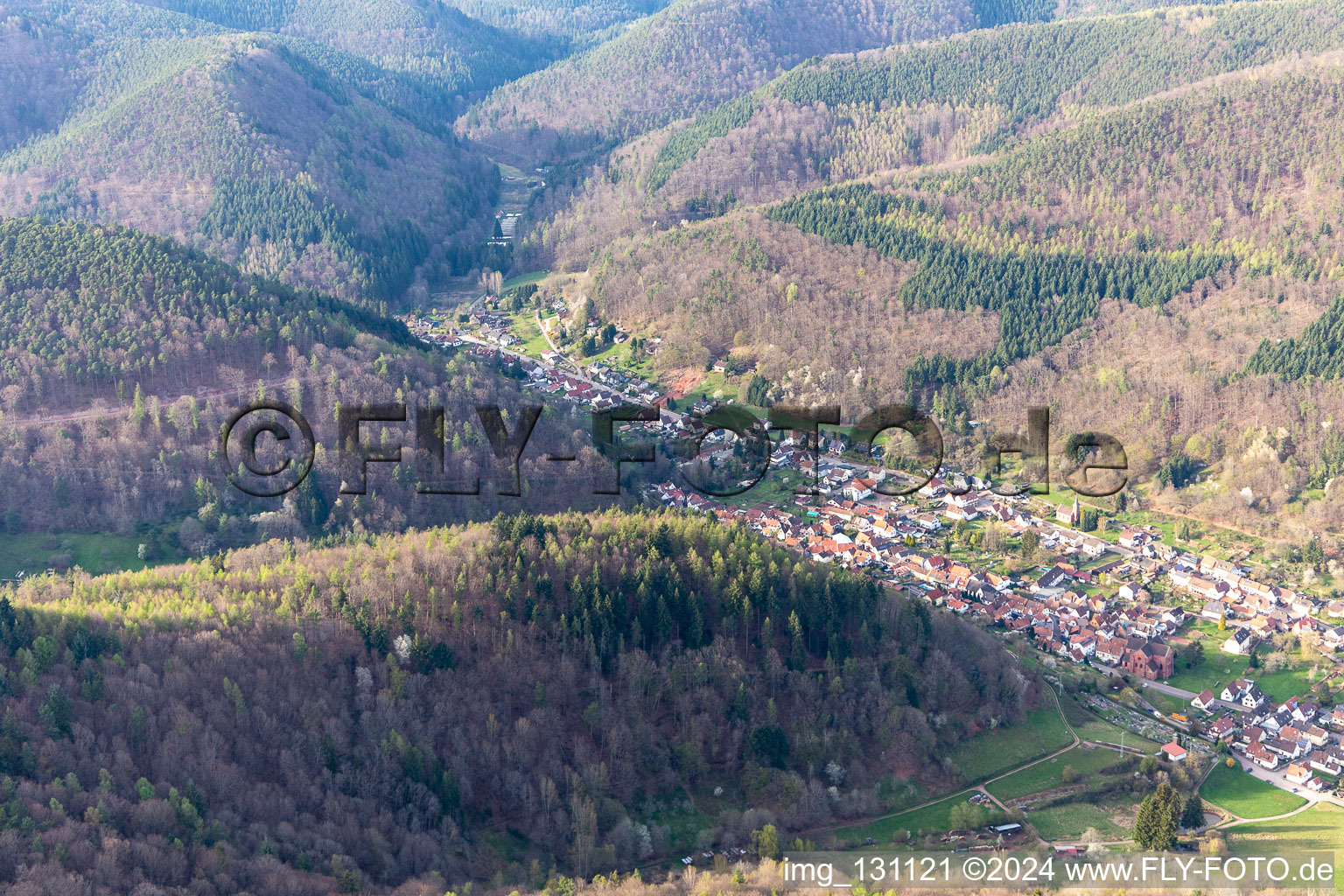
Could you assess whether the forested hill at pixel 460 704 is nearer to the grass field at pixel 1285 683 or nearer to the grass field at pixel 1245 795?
the grass field at pixel 1245 795

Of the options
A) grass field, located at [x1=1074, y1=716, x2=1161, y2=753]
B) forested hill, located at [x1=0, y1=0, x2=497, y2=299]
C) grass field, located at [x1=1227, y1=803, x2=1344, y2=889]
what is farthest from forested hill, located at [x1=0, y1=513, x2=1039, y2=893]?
forested hill, located at [x1=0, y1=0, x2=497, y2=299]

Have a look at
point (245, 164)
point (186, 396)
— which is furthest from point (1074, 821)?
point (245, 164)

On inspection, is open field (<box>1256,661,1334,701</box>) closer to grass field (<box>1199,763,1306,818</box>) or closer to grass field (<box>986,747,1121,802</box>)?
grass field (<box>1199,763,1306,818</box>)

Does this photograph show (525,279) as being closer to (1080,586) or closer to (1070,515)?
(1070,515)

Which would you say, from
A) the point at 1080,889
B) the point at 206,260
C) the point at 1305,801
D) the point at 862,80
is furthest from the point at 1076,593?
the point at 862,80

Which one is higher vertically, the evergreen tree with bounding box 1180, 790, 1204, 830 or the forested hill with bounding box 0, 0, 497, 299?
the forested hill with bounding box 0, 0, 497, 299

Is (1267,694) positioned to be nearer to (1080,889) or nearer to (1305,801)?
(1305,801)
